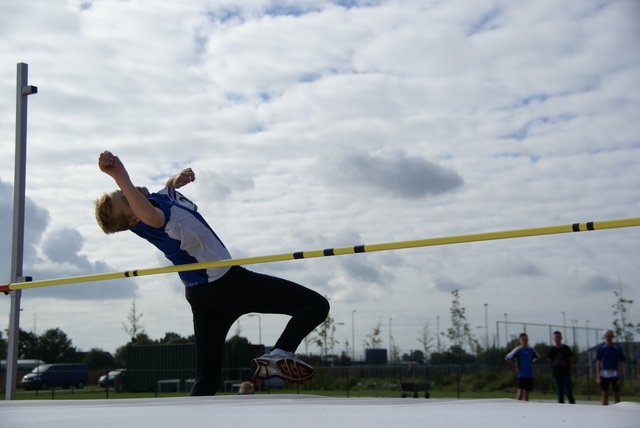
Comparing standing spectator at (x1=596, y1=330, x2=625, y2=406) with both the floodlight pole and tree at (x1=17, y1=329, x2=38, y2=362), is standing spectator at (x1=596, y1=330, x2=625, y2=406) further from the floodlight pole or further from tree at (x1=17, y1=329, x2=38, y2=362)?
tree at (x1=17, y1=329, x2=38, y2=362)

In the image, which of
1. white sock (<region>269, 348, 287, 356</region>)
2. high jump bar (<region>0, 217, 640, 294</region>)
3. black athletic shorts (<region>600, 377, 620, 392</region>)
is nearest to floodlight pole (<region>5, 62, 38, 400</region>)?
high jump bar (<region>0, 217, 640, 294</region>)

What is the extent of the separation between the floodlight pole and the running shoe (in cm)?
394

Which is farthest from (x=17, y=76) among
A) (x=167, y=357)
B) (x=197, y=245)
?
(x=167, y=357)

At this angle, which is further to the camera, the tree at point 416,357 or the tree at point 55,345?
the tree at point 55,345

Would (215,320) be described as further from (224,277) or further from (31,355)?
(31,355)

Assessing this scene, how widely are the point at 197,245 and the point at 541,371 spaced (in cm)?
2082

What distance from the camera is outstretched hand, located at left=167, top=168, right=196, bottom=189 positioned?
500 centimetres

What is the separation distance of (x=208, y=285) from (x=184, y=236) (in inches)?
13.2

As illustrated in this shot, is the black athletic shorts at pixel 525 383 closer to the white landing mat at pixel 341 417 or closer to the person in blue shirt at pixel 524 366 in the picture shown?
the person in blue shirt at pixel 524 366

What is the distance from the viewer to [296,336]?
4.38 m

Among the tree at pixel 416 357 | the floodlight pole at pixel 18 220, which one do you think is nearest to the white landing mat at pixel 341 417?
the floodlight pole at pixel 18 220

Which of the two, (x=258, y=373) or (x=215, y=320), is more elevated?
(x=215, y=320)

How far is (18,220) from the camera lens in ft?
24.7

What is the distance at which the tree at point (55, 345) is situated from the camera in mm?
51875
